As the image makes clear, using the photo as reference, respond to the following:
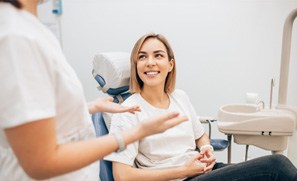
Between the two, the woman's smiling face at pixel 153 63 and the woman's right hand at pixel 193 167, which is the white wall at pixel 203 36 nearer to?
the woman's smiling face at pixel 153 63

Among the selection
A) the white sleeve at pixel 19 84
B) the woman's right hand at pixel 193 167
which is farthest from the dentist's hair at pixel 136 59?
the white sleeve at pixel 19 84

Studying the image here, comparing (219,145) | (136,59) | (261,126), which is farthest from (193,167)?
(136,59)

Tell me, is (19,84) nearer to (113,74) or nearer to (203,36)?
(113,74)

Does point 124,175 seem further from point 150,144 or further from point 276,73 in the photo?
point 276,73

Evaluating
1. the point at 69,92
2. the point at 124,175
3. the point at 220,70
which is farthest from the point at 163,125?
the point at 220,70

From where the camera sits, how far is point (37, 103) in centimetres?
47

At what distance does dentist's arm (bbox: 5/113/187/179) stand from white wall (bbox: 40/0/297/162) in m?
1.50

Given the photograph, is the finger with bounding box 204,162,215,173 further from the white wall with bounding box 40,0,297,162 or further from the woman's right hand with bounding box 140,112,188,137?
the white wall with bounding box 40,0,297,162

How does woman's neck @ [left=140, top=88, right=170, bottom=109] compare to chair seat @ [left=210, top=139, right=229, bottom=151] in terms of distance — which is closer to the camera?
woman's neck @ [left=140, top=88, right=170, bottom=109]

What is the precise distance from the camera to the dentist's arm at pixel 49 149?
0.46m

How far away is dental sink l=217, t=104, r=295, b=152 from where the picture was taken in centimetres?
134

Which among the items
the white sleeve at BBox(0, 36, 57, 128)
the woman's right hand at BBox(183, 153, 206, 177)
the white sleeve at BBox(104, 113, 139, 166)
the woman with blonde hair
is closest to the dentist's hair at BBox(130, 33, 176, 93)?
the woman with blonde hair

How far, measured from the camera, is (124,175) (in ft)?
3.56

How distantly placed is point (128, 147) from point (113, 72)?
1.56 ft
